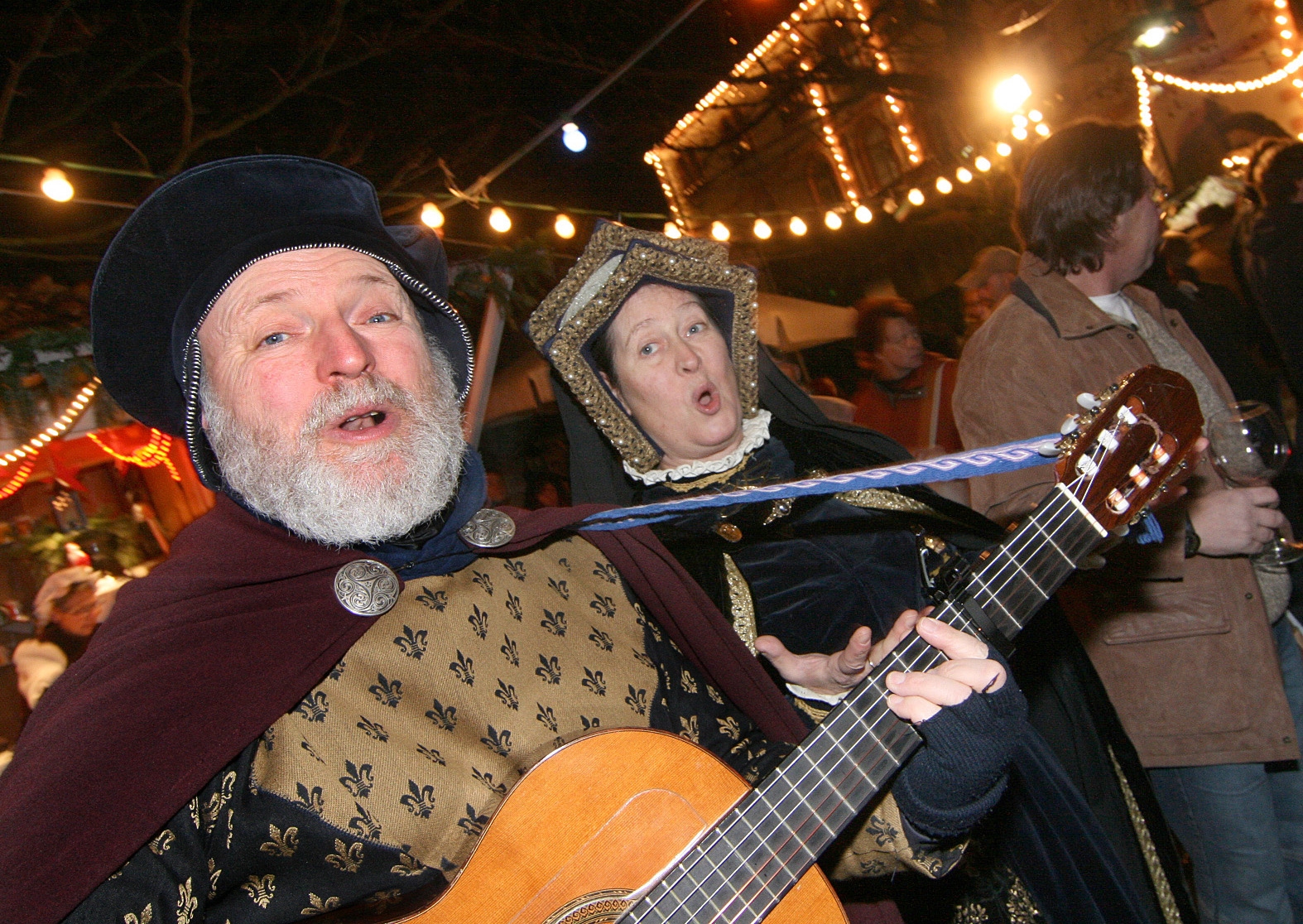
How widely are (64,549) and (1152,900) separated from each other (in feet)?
21.2

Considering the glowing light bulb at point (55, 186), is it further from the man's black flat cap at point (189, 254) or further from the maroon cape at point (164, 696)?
the maroon cape at point (164, 696)

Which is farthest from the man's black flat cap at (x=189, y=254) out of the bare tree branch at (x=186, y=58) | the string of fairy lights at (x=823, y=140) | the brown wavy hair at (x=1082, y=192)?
the bare tree branch at (x=186, y=58)

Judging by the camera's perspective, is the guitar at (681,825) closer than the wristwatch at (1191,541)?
Yes

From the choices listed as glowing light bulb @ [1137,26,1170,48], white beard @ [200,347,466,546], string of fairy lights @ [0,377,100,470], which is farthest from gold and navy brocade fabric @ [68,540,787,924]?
glowing light bulb @ [1137,26,1170,48]

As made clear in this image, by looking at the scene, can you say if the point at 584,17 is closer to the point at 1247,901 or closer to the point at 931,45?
the point at 931,45

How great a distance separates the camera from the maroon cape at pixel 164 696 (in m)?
1.18

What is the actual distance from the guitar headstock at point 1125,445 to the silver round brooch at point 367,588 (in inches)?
53.3

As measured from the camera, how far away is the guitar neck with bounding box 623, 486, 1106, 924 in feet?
4.42

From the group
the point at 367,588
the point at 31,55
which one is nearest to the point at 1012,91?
the point at 31,55

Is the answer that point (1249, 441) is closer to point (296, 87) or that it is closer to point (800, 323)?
point (296, 87)

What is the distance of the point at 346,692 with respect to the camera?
1.49 metres

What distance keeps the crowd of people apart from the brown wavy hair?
0.04 feet

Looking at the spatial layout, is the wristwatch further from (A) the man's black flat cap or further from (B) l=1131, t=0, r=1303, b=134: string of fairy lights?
(B) l=1131, t=0, r=1303, b=134: string of fairy lights

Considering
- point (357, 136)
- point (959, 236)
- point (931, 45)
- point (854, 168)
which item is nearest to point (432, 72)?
point (357, 136)
